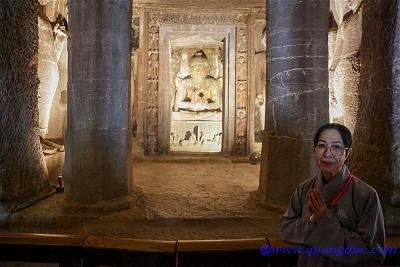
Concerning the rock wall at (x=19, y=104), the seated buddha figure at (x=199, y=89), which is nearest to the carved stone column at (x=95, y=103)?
the rock wall at (x=19, y=104)

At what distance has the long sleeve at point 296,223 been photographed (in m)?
1.48

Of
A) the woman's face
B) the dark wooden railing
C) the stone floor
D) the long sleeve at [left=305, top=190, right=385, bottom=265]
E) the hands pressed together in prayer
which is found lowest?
the stone floor

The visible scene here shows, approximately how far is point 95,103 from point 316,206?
3.41 m

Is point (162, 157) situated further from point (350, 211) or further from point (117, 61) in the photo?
point (350, 211)

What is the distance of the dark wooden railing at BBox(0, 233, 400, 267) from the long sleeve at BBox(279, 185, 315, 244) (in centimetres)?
29

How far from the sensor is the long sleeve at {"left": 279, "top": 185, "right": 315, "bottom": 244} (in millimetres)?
1481

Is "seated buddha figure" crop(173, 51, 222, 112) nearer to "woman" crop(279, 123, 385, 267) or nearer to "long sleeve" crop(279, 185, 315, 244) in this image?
"long sleeve" crop(279, 185, 315, 244)

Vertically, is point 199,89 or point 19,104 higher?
point 199,89

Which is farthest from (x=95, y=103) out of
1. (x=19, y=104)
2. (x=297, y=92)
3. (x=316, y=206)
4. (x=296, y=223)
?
(x=316, y=206)

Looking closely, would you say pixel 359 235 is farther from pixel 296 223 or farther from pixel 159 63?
pixel 159 63

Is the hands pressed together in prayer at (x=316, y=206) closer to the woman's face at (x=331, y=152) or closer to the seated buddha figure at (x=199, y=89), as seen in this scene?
the woman's face at (x=331, y=152)

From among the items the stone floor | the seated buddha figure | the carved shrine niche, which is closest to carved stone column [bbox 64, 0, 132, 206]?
the stone floor

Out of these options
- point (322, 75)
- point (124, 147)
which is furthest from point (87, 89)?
point (322, 75)

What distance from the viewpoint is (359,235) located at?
1383 mm
